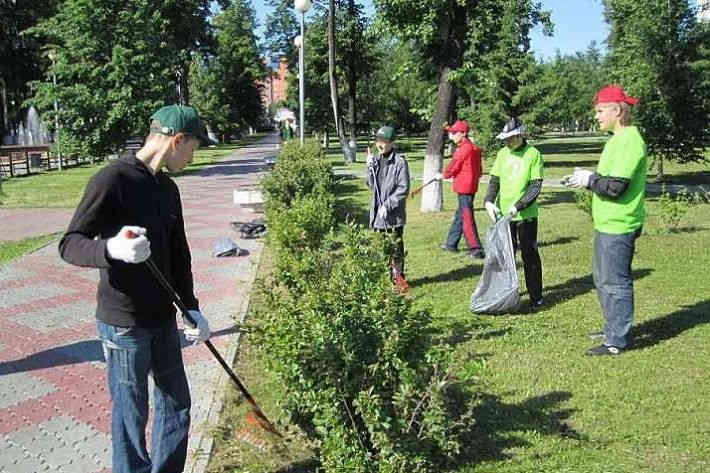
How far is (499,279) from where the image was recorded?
6262 millimetres

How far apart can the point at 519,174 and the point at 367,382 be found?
395 cm

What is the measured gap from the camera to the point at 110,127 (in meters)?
22.2

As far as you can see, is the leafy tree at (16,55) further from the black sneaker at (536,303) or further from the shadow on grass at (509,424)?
the shadow on grass at (509,424)

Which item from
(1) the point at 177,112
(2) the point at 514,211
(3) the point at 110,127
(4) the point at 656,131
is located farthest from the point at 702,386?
(3) the point at 110,127

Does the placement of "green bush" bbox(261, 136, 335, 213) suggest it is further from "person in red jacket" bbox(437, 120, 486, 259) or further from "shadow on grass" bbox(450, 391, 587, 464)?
"shadow on grass" bbox(450, 391, 587, 464)

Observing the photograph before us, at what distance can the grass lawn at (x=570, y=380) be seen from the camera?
12.2 feet

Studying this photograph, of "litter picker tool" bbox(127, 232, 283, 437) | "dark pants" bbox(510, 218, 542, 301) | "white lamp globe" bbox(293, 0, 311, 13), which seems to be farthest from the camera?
"white lamp globe" bbox(293, 0, 311, 13)

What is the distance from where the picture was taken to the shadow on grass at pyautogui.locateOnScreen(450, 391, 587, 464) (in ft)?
12.3

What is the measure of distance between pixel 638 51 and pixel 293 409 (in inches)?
737

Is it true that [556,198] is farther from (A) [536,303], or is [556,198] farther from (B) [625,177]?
(B) [625,177]

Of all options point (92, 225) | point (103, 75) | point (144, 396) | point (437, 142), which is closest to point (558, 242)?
point (437, 142)

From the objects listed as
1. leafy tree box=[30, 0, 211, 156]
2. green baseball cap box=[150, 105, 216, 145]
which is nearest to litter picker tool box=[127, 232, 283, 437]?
green baseball cap box=[150, 105, 216, 145]

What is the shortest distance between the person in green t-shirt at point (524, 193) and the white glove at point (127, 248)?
14.9ft

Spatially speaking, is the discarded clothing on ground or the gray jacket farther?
the discarded clothing on ground
